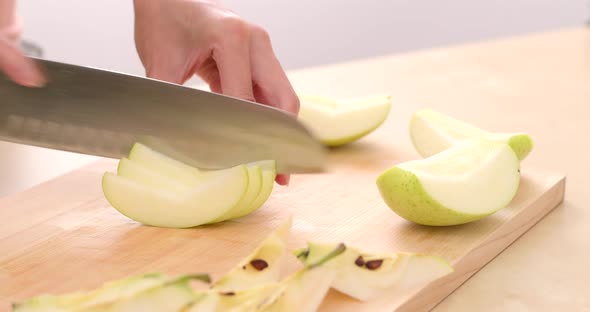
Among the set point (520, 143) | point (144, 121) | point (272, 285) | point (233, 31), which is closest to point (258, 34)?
point (233, 31)

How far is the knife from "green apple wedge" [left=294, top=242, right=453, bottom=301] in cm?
39

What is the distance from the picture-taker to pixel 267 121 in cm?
145

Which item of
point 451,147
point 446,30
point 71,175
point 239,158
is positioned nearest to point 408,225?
point 451,147

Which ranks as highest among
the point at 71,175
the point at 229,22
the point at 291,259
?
the point at 229,22

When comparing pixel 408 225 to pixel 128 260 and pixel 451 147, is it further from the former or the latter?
pixel 128 260

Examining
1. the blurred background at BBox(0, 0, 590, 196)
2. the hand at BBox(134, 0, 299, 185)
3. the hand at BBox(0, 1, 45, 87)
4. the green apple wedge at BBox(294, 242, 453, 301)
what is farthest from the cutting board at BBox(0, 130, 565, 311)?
the blurred background at BBox(0, 0, 590, 196)

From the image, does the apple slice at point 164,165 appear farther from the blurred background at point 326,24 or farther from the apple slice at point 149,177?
the blurred background at point 326,24

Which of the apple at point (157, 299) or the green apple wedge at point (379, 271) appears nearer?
the apple at point (157, 299)

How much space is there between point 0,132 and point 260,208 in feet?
1.54

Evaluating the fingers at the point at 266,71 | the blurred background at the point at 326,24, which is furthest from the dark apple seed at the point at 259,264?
the blurred background at the point at 326,24

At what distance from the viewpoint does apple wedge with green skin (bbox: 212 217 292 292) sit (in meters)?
1.09

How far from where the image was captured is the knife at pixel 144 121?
1.40 metres

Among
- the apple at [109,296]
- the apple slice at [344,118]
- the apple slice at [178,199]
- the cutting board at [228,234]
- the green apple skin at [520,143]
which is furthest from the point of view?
the apple slice at [344,118]

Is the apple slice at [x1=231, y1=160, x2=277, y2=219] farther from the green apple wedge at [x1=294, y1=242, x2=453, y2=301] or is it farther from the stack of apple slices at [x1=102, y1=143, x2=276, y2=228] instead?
the green apple wedge at [x1=294, y1=242, x2=453, y2=301]
